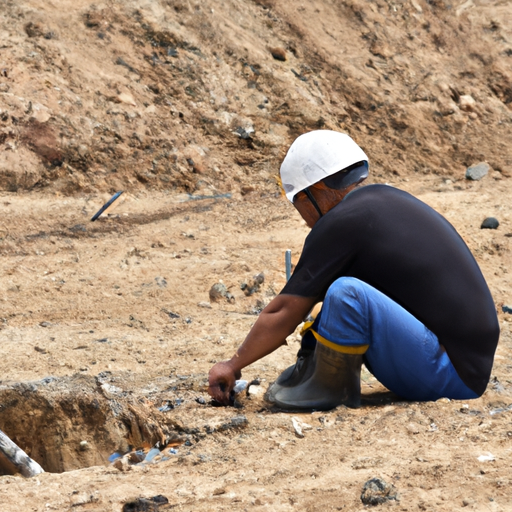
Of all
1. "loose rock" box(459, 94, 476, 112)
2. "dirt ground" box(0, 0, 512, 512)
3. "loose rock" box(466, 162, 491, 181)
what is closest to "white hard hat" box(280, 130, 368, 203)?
"dirt ground" box(0, 0, 512, 512)

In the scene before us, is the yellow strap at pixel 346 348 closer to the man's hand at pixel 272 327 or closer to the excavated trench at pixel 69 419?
the man's hand at pixel 272 327

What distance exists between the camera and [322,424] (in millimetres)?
3072

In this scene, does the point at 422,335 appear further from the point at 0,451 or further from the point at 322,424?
the point at 0,451

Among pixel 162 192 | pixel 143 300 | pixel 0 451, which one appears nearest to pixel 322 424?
pixel 0 451

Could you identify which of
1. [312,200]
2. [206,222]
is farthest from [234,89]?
[312,200]

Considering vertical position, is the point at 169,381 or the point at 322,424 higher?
the point at 322,424

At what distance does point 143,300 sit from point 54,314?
25.0 inches

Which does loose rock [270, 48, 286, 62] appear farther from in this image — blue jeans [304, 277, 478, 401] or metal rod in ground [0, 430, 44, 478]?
metal rod in ground [0, 430, 44, 478]

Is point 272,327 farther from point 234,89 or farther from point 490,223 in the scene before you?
point 234,89

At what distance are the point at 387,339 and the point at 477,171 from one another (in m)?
5.95

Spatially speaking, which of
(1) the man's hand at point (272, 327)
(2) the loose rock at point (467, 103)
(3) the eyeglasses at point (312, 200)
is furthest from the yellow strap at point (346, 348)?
(2) the loose rock at point (467, 103)

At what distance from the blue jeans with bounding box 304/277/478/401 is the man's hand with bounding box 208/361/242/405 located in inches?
15.5

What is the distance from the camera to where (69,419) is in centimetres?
370

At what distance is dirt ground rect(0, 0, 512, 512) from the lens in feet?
8.94
